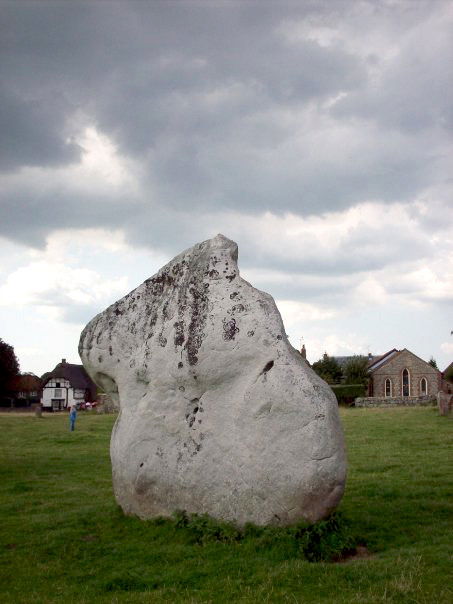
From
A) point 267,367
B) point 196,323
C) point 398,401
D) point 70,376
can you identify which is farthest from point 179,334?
point 70,376

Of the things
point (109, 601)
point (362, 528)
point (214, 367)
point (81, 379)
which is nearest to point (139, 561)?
point (109, 601)

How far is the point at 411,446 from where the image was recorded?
74.9ft

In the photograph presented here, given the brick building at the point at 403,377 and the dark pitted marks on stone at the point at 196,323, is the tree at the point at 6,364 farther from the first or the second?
the dark pitted marks on stone at the point at 196,323

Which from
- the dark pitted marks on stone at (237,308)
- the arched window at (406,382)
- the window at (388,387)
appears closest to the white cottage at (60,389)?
the window at (388,387)

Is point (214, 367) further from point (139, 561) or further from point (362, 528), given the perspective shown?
point (362, 528)

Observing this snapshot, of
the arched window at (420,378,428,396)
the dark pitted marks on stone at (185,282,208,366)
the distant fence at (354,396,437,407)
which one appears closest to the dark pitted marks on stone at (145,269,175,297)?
the dark pitted marks on stone at (185,282,208,366)

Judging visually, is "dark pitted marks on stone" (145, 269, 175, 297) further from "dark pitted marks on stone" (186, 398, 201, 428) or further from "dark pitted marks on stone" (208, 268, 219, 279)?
"dark pitted marks on stone" (186, 398, 201, 428)

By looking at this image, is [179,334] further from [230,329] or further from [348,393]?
[348,393]

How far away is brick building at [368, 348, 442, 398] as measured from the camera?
76.4 m

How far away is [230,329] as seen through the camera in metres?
10.4

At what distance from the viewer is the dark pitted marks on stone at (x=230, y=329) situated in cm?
1038

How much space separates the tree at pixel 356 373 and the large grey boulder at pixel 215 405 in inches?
2603

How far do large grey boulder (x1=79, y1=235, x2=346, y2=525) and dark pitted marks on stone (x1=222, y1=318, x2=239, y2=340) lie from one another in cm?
2

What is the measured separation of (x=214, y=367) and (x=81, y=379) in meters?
77.6
